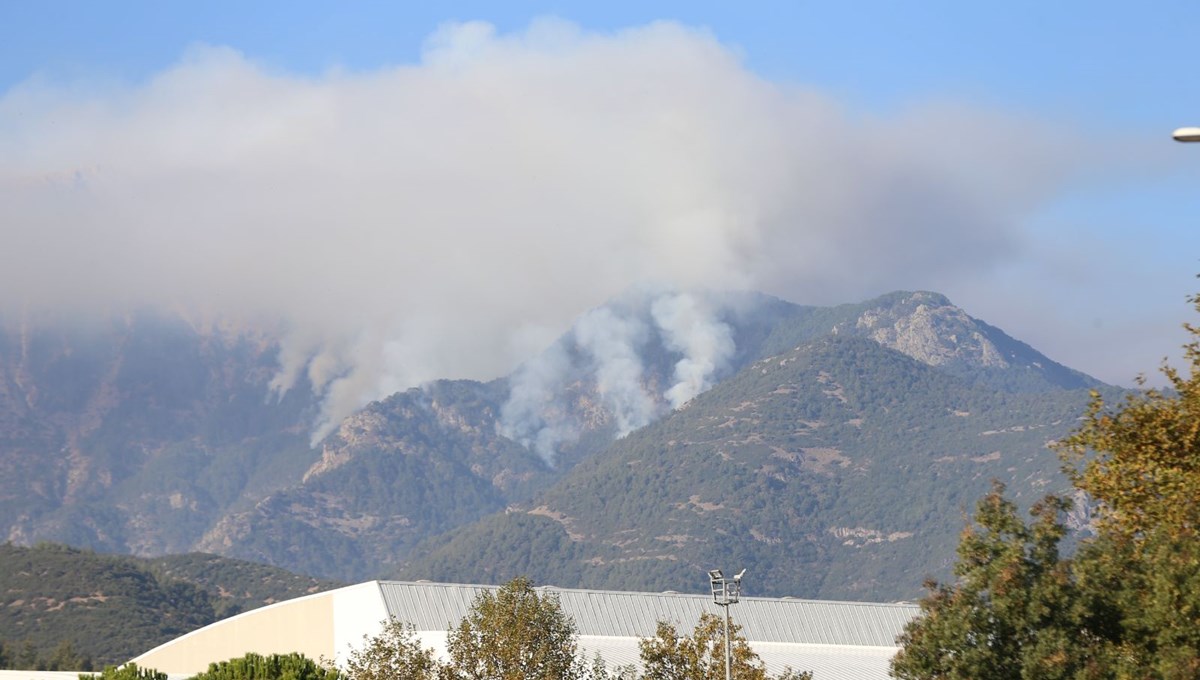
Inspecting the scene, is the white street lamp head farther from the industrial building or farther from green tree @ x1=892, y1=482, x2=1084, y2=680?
the industrial building

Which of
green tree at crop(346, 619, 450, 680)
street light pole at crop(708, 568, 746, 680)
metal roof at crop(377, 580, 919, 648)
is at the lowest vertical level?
green tree at crop(346, 619, 450, 680)

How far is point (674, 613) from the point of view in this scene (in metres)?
90.4

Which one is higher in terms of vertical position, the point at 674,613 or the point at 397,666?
the point at 674,613

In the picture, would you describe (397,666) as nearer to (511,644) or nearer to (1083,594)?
(511,644)

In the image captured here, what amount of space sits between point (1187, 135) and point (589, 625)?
222ft

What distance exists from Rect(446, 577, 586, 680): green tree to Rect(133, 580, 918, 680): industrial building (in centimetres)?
3164

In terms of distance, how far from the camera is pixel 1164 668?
33.9 meters

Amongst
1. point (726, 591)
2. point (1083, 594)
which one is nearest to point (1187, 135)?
point (1083, 594)

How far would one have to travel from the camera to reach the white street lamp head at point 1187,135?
937 inches

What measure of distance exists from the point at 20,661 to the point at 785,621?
8990 cm

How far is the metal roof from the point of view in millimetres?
85062

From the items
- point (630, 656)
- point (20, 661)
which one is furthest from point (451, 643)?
point (20, 661)

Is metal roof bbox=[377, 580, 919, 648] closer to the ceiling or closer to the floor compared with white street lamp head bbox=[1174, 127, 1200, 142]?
closer to the ceiling

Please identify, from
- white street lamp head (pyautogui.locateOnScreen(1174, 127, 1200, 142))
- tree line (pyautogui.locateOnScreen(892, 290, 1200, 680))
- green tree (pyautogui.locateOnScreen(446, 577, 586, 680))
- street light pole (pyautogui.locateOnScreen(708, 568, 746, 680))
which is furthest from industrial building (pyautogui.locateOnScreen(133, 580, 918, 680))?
white street lamp head (pyautogui.locateOnScreen(1174, 127, 1200, 142))
